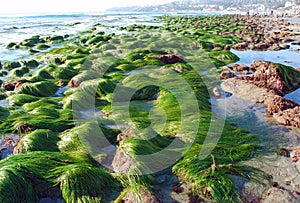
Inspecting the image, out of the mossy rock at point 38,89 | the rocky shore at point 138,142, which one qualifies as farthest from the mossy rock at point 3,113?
the mossy rock at point 38,89

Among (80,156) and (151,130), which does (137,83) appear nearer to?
(151,130)

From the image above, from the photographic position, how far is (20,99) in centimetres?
551

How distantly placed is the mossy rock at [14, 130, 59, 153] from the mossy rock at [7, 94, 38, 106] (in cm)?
195

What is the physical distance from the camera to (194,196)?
273 cm

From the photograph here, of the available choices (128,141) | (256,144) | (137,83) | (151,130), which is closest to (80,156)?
(128,141)

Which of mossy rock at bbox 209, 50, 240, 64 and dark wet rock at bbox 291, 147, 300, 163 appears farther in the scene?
mossy rock at bbox 209, 50, 240, 64

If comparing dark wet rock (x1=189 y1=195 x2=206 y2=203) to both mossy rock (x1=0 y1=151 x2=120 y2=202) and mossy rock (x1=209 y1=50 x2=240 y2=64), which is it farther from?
mossy rock (x1=209 y1=50 x2=240 y2=64)

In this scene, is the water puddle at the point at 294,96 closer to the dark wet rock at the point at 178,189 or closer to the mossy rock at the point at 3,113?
the dark wet rock at the point at 178,189

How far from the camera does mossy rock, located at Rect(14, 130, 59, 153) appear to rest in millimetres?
3537

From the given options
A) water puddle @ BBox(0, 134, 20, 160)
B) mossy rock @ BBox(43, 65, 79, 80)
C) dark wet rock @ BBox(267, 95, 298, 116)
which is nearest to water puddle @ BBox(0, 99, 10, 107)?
water puddle @ BBox(0, 134, 20, 160)

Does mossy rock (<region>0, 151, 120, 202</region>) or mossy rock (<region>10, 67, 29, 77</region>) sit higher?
mossy rock (<region>0, 151, 120, 202</region>)

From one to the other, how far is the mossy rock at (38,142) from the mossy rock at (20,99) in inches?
76.8

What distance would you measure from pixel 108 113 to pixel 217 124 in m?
1.97

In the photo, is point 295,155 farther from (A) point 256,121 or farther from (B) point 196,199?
(B) point 196,199
